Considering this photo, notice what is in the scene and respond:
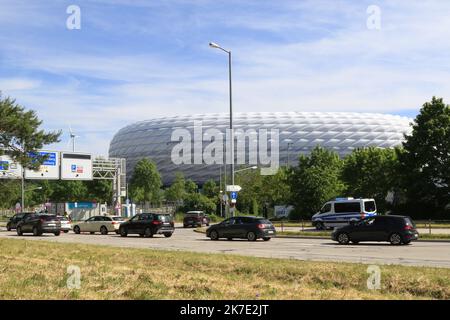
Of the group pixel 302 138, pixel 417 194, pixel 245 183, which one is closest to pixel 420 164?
pixel 417 194

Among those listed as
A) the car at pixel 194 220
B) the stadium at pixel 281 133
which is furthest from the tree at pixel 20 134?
the stadium at pixel 281 133

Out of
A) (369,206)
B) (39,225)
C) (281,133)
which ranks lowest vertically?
(39,225)

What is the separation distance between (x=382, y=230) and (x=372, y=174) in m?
39.7

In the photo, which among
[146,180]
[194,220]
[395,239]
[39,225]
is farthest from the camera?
[146,180]

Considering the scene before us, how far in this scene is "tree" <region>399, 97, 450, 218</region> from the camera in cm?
5206

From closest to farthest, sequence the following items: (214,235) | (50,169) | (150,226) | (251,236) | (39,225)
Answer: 1. (251,236)
2. (214,235)
3. (150,226)
4. (39,225)
5. (50,169)

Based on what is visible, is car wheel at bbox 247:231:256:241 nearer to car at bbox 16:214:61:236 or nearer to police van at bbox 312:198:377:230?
→ police van at bbox 312:198:377:230

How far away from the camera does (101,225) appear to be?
136 ft

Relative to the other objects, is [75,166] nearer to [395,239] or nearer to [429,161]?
[429,161]

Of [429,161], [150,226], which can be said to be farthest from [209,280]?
[429,161]

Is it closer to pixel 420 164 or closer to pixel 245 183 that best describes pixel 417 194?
pixel 420 164

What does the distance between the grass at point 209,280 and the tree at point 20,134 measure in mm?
11040

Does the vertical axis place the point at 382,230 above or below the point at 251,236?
above

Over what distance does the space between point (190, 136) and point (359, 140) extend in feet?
142
